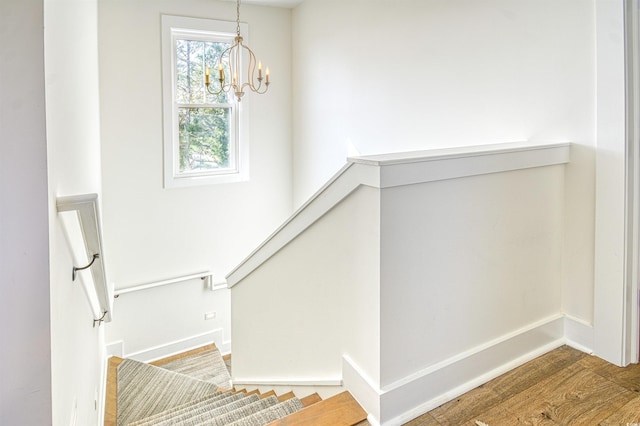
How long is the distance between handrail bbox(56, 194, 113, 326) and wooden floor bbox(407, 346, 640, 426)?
1.25m

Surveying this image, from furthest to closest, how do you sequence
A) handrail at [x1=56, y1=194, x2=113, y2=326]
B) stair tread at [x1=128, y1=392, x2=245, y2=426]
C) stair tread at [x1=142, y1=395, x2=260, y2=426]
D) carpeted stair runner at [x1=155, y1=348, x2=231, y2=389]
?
carpeted stair runner at [x1=155, y1=348, x2=231, y2=389], stair tread at [x1=128, y1=392, x2=245, y2=426], stair tread at [x1=142, y1=395, x2=260, y2=426], handrail at [x1=56, y1=194, x2=113, y2=326]

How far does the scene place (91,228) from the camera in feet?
4.50

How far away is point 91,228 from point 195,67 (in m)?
3.21

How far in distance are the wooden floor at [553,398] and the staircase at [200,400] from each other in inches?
14.2

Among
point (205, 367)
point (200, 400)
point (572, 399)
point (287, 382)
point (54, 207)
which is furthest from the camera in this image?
point (205, 367)

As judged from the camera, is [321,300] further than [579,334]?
No

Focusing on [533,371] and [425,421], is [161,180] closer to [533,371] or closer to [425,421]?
[425,421]

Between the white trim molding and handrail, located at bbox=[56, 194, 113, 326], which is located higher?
the white trim molding

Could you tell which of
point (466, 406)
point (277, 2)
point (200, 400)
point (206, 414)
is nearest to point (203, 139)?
point (277, 2)

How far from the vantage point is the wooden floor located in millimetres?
1489

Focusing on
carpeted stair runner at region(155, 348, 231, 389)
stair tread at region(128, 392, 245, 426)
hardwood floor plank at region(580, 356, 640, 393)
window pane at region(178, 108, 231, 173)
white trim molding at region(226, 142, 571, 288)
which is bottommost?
carpeted stair runner at region(155, 348, 231, 389)

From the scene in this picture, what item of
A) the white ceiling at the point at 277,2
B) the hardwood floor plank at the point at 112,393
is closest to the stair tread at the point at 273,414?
the hardwood floor plank at the point at 112,393

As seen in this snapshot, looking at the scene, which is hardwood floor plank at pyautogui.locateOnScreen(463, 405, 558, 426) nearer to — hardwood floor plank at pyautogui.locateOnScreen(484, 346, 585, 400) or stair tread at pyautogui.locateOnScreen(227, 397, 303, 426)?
hardwood floor plank at pyautogui.locateOnScreen(484, 346, 585, 400)

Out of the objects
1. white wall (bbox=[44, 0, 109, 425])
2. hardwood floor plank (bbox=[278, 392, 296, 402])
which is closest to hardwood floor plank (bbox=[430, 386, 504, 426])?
hardwood floor plank (bbox=[278, 392, 296, 402])
